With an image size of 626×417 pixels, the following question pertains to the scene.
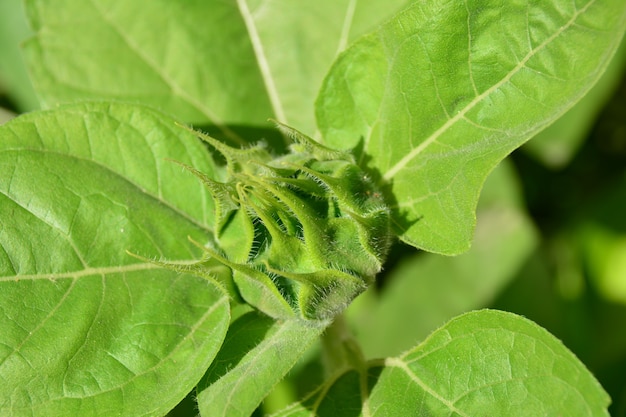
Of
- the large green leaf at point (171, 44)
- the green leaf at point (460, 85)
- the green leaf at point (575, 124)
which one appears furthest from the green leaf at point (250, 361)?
the green leaf at point (575, 124)

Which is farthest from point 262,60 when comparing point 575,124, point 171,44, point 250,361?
point 575,124

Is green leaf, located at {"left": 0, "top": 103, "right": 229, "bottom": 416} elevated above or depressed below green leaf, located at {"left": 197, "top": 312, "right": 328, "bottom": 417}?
above

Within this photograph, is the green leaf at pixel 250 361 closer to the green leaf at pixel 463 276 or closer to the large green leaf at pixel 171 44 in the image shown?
the large green leaf at pixel 171 44

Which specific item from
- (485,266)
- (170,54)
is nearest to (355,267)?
(170,54)

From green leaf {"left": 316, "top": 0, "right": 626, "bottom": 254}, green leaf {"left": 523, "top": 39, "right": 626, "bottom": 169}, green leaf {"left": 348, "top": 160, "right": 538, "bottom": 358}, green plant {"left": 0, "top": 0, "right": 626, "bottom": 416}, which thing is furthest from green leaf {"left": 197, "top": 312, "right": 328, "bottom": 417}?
green leaf {"left": 523, "top": 39, "right": 626, "bottom": 169}

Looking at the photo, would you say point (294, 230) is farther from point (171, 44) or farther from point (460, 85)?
point (171, 44)

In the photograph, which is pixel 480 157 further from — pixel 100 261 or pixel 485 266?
pixel 485 266

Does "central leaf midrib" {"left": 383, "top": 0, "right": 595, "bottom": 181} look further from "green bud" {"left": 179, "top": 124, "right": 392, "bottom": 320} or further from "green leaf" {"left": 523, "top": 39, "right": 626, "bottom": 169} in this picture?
"green leaf" {"left": 523, "top": 39, "right": 626, "bottom": 169}
